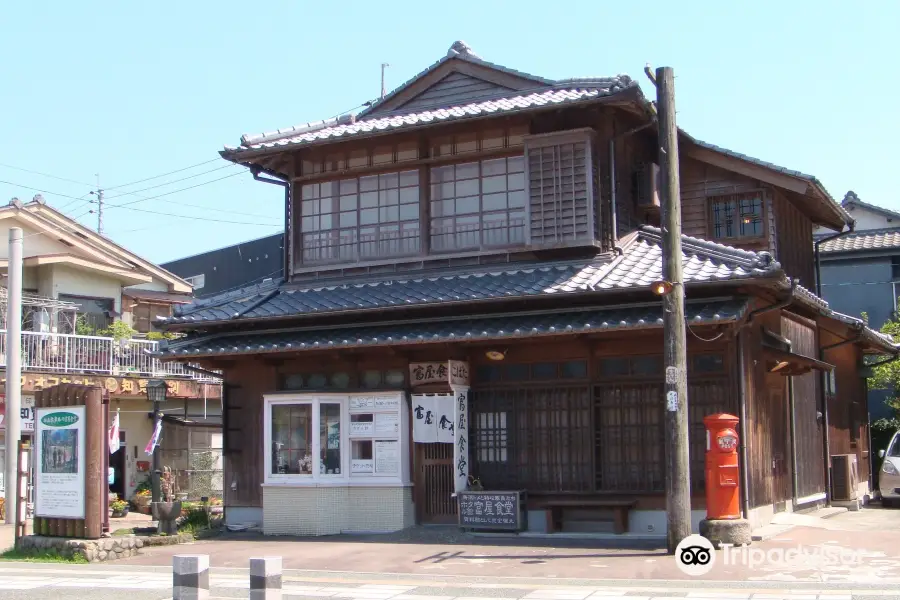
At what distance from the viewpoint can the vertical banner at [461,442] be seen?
55.9 ft

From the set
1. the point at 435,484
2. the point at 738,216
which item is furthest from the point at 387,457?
the point at 738,216

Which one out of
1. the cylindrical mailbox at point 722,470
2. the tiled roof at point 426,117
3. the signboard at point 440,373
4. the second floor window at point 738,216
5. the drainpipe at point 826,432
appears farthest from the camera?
the drainpipe at point 826,432

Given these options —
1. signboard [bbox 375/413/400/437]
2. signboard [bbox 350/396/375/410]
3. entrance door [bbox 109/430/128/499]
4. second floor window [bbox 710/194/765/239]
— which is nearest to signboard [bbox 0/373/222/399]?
entrance door [bbox 109/430/128/499]

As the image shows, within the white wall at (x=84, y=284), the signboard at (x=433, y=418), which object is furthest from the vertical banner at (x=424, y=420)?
the white wall at (x=84, y=284)

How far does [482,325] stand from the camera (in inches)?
658

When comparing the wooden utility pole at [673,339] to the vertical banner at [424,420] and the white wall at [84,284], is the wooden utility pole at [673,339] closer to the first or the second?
the vertical banner at [424,420]

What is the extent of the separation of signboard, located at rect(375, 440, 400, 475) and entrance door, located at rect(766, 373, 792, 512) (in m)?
6.31

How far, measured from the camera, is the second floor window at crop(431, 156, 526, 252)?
18516mm

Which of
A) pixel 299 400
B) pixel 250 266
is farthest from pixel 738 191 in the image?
pixel 250 266

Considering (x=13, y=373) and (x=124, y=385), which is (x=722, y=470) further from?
(x=124, y=385)

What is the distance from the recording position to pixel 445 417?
17438mm

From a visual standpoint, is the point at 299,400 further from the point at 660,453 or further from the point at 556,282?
the point at 660,453

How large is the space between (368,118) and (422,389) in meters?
6.25

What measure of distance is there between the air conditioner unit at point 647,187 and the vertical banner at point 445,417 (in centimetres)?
515
